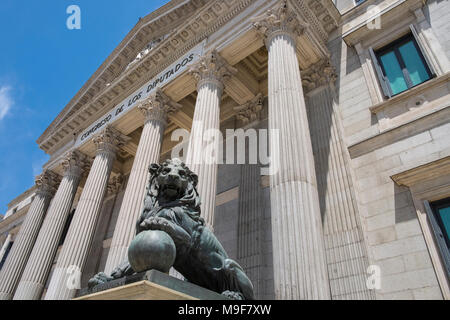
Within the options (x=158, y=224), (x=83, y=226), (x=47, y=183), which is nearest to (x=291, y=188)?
(x=158, y=224)

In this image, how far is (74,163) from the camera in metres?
17.8

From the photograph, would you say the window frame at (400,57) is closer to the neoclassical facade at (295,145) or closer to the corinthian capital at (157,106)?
the neoclassical facade at (295,145)

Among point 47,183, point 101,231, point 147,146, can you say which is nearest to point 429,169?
point 147,146

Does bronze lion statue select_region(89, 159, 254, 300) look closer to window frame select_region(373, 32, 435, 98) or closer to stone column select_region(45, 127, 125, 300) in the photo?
window frame select_region(373, 32, 435, 98)

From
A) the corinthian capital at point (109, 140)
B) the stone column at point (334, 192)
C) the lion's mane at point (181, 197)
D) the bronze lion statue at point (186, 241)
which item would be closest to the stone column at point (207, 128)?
the stone column at point (334, 192)

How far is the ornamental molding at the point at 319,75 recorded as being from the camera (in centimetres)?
1244

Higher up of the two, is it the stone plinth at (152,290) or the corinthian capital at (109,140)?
the corinthian capital at (109,140)

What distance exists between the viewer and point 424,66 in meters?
10.6

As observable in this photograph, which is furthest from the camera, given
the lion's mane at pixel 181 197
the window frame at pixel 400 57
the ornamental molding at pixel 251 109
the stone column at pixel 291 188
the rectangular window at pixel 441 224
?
the ornamental molding at pixel 251 109

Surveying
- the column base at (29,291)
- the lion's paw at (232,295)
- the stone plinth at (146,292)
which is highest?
the column base at (29,291)

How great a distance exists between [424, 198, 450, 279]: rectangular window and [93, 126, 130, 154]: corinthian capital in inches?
533

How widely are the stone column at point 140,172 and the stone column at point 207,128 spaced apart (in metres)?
2.45

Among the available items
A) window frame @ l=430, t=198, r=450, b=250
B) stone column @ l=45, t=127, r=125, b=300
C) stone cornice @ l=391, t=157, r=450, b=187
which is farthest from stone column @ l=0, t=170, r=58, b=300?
window frame @ l=430, t=198, r=450, b=250

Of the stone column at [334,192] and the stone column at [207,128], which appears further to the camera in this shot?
the stone column at [207,128]
